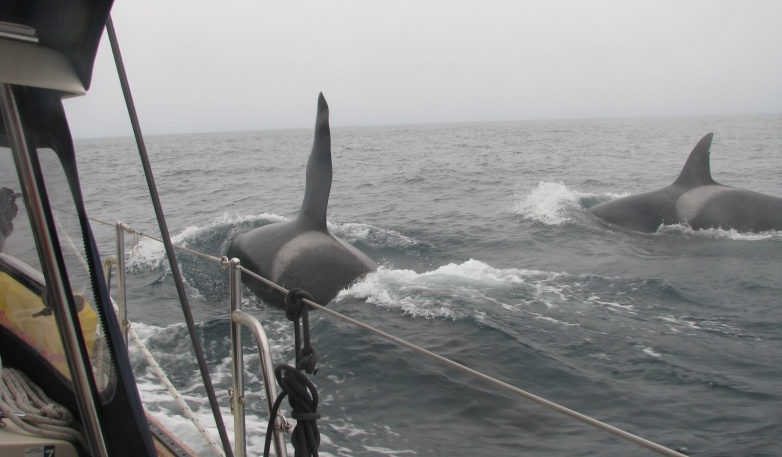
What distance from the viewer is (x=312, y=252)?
739 cm

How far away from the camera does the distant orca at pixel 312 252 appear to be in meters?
7.18

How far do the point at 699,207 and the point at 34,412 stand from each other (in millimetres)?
13003

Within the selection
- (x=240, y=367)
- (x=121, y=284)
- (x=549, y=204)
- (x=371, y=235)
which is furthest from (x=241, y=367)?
(x=549, y=204)

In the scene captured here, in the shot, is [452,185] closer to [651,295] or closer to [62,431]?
[651,295]

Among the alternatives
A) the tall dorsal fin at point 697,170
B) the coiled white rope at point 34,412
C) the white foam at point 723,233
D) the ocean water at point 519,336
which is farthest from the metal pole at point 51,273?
the tall dorsal fin at point 697,170

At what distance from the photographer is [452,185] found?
23.5 metres

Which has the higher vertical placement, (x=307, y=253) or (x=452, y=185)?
(x=307, y=253)

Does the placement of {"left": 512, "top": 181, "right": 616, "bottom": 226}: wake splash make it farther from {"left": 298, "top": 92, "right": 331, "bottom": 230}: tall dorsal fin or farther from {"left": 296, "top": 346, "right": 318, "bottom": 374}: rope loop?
{"left": 296, "top": 346, "right": 318, "bottom": 374}: rope loop

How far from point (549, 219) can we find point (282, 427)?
513 inches

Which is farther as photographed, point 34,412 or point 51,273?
point 34,412

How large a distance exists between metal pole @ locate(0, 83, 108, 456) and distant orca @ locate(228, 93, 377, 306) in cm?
501

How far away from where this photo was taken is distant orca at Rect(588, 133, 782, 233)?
40.2 ft

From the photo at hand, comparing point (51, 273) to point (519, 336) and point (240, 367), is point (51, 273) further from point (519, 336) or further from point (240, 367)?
point (519, 336)

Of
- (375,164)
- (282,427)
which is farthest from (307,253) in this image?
(375,164)
